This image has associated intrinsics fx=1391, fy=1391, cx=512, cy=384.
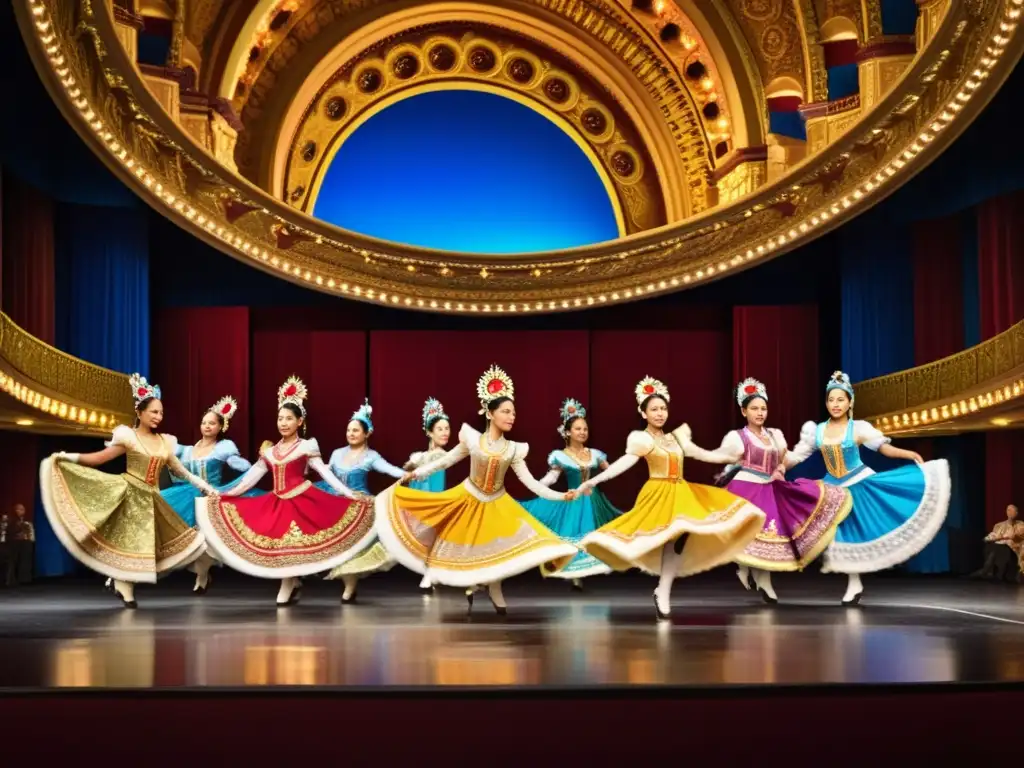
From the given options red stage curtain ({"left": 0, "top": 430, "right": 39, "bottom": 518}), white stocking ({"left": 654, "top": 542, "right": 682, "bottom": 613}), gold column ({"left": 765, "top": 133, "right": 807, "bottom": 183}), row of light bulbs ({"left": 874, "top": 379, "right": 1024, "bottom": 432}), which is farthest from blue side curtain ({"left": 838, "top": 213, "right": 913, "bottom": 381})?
red stage curtain ({"left": 0, "top": 430, "right": 39, "bottom": 518})

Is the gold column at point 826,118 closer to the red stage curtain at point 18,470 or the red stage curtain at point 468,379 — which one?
the red stage curtain at point 468,379

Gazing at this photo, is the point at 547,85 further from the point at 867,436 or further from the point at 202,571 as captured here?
the point at 867,436

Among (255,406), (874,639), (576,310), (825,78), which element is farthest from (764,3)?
(874,639)

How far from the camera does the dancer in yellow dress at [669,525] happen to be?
6922mm

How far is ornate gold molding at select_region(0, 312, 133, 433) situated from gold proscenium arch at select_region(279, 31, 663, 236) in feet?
13.1

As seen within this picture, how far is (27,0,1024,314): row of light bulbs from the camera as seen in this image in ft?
29.7

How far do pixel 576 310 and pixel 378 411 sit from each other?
218 centimetres

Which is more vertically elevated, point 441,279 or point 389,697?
point 441,279

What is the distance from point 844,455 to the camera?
8203 millimetres

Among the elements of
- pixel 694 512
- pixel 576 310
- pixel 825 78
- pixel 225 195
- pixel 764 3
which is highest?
pixel 764 3

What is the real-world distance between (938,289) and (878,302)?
542 mm

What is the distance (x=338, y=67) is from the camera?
15.1 meters

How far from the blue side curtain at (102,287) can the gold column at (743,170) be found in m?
5.77

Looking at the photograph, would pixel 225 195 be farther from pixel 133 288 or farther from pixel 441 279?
pixel 441 279
